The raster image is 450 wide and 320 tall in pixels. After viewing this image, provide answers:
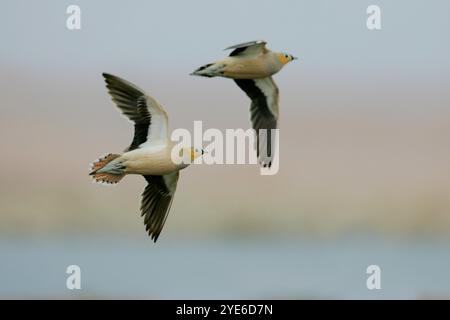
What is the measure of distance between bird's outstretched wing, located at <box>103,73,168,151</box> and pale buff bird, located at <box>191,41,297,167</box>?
43cm

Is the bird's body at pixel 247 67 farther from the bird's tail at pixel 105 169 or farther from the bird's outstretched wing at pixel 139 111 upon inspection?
the bird's tail at pixel 105 169

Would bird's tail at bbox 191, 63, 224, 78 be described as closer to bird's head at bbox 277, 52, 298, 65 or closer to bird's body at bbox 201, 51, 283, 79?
bird's body at bbox 201, 51, 283, 79

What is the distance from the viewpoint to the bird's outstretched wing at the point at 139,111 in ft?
21.4

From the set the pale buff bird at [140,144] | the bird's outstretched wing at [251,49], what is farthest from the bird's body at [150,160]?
the bird's outstretched wing at [251,49]

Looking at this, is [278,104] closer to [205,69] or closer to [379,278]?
[205,69]

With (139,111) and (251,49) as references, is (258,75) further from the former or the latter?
(139,111)

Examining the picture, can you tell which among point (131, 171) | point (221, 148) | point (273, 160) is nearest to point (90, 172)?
point (131, 171)

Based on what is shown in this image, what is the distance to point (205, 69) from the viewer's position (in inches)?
265

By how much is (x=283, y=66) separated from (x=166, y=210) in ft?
4.63

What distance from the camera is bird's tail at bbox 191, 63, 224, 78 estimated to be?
22.0ft

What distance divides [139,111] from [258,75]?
1.05 m

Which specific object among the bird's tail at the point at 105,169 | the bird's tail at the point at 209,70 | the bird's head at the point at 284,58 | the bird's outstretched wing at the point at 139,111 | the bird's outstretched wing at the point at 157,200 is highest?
the bird's head at the point at 284,58

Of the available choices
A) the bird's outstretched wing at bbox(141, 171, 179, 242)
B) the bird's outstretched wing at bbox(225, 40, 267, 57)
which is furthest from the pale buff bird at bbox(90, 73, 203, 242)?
the bird's outstretched wing at bbox(225, 40, 267, 57)
